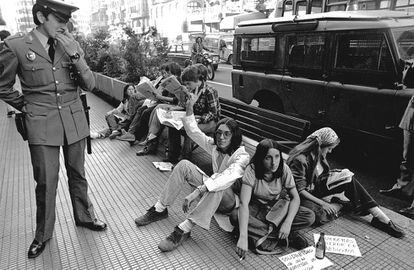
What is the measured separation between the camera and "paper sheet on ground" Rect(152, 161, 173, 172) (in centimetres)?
451

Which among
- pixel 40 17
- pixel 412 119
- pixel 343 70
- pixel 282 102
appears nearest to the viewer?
pixel 40 17

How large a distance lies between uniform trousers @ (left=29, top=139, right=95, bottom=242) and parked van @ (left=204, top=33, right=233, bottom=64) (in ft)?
59.9

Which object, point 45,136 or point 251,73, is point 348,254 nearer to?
point 45,136

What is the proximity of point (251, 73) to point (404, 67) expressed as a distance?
3.05m

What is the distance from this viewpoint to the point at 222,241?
295 cm

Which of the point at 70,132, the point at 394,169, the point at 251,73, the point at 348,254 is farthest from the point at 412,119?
the point at 70,132

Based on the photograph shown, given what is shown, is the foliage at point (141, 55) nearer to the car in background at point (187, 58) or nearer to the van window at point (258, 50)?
the car in background at point (187, 58)

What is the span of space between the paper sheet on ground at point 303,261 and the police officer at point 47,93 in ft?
6.76

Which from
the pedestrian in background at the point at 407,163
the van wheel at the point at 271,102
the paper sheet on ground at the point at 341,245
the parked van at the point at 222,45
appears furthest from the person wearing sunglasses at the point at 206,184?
the parked van at the point at 222,45

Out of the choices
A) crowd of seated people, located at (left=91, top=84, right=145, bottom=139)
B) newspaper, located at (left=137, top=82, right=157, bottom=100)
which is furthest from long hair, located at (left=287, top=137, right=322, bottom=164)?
crowd of seated people, located at (left=91, top=84, right=145, bottom=139)

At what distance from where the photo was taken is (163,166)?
4598 millimetres

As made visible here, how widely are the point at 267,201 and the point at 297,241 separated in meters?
0.43

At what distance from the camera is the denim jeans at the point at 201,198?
9.08ft

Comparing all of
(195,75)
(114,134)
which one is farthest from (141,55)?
(195,75)
